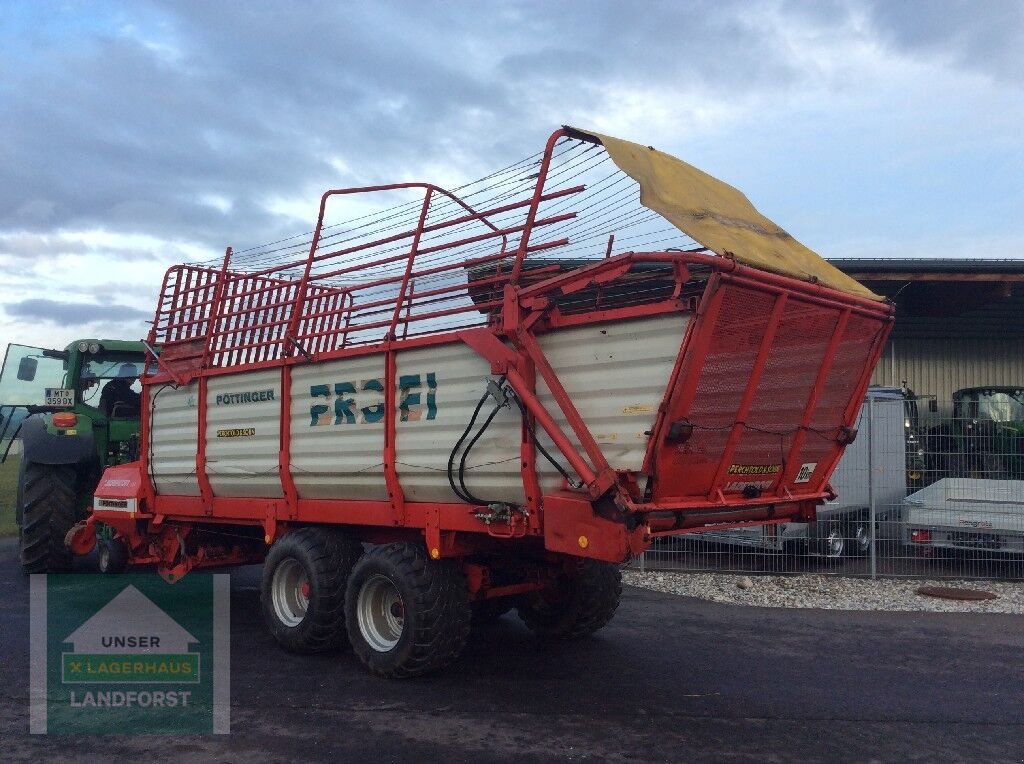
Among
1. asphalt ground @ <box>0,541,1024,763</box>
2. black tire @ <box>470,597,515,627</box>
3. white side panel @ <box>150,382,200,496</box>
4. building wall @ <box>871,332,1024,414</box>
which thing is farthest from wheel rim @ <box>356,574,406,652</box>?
building wall @ <box>871,332,1024,414</box>

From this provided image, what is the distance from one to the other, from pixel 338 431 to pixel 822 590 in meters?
5.97

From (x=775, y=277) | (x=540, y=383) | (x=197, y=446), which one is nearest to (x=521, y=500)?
(x=540, y=383)

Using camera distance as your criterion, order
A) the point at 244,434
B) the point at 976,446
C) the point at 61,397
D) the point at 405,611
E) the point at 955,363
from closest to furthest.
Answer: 1. the point at 405,611
2. the point at 244,434
3. the point at 976,446
4. the point at 61,397
5. the point at 955,363

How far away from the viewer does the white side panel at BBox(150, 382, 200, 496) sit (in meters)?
8.19

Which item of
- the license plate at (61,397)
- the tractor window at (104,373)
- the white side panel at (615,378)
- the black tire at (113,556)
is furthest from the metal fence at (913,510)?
the license plate at (61,397)

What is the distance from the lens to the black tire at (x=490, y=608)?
7648 millimetres

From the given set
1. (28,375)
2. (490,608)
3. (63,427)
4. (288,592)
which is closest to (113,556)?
(63,427)

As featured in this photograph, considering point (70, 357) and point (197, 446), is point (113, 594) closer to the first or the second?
point (197, 446)

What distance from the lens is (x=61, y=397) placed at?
10.6 meters

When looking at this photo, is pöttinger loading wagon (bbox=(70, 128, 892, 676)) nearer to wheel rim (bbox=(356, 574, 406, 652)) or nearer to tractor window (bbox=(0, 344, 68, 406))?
wheel rim (bbox=(356, 574, 406, 652))

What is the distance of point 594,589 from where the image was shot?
7398 millimetres

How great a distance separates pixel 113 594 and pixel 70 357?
3.28 m

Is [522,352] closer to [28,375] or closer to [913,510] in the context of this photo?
[913,510]

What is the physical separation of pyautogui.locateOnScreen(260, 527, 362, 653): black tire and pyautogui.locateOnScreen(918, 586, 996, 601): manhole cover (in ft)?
20.7
